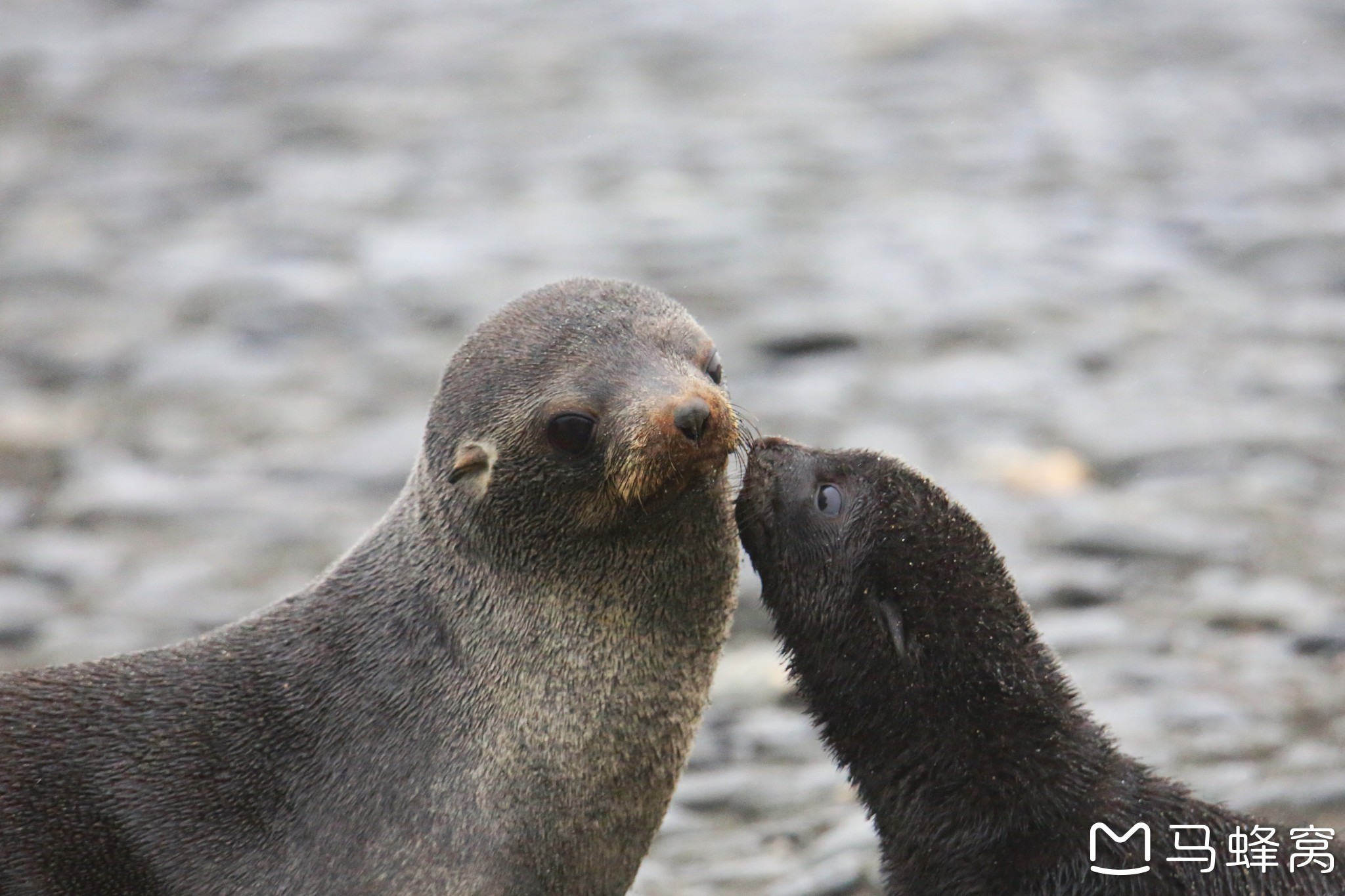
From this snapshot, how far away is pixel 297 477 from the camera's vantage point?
11.5m

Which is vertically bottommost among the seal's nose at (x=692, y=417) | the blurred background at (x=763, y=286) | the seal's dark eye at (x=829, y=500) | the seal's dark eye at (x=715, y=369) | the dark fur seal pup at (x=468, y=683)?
the dark fur seal pup at (x=468, y=683)

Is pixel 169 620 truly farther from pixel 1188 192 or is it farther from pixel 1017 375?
pixel 1188 192

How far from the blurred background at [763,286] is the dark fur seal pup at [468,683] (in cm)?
119

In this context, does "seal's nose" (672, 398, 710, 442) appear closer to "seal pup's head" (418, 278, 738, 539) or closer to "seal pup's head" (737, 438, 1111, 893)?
"seal pup's head" (418, 278, 738, 539)

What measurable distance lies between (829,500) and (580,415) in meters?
0.97

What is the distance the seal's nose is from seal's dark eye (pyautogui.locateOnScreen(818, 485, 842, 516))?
2.24 feet

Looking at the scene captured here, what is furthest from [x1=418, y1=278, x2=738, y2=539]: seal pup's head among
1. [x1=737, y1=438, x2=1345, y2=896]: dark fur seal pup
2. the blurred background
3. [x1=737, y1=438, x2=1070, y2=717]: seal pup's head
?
the blurred background

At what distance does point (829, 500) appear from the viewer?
736cm

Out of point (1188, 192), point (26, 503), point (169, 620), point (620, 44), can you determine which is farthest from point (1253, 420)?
point (620, 44)

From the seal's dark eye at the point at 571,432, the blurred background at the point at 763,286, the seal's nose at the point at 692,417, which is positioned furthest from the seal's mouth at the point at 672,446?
the blurred background at the point at 763,286

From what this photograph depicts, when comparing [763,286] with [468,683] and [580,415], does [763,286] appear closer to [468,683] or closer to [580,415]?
[580,415]

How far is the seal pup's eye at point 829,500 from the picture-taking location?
7.34 m

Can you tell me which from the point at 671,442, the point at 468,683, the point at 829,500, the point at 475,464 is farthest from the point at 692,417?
the point at 468,683

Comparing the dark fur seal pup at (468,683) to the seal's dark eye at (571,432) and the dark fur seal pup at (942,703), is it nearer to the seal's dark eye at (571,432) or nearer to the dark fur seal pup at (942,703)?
the seal's dark eye at (571,432)
